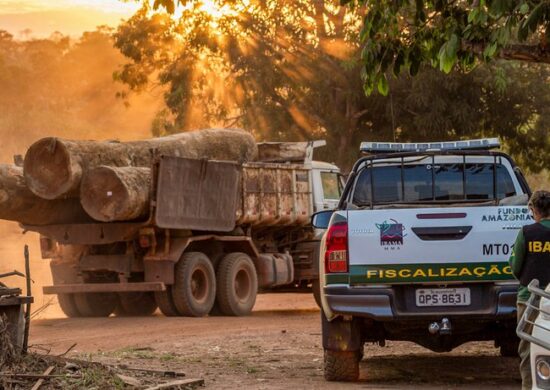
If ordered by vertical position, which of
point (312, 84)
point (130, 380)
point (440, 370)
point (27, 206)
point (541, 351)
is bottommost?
point (440, 370)

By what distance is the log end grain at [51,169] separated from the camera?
60.6 feet

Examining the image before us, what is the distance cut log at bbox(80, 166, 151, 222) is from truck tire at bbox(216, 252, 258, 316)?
2622 mm

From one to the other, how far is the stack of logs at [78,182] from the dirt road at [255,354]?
5.48 feet

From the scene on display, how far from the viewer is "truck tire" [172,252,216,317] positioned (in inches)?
776

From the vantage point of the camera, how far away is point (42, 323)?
64.4 ft

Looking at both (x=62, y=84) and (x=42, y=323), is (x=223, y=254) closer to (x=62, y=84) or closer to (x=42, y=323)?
(x=42, y=323)

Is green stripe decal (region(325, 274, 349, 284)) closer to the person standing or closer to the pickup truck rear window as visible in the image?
the pickup truck rear window

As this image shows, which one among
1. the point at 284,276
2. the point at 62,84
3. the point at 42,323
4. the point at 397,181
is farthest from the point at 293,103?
the point at 62,84

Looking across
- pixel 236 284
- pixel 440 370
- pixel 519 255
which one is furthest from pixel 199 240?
pixel 519 255

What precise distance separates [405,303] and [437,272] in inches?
14.4

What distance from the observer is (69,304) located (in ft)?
69.4

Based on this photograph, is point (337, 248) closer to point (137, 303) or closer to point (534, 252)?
point (534, 252)

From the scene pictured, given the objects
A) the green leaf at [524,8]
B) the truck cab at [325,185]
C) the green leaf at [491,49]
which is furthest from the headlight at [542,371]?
the truck cab at [325,185]

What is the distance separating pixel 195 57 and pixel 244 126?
2242 millimetres
